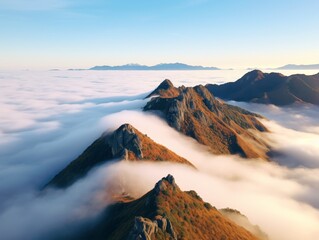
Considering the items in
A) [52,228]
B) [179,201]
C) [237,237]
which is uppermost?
[179,201]

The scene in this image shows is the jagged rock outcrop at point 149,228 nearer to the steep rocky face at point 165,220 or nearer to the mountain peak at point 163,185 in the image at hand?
the steep rocky face at point 165,220

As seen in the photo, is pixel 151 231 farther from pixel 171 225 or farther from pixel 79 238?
pixel 79 238

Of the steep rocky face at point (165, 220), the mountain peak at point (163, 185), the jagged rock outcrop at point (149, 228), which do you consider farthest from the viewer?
the mountain peak at point (163, 185)

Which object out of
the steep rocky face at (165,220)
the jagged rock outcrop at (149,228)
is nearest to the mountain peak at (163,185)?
the steep rocky face at (165,220)

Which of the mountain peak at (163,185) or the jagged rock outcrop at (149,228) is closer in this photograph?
the jagged rock outcrop at (149,228)

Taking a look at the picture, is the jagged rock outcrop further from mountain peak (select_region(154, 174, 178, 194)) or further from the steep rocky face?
mountain peak (select_region(154, 174, 178, 194))

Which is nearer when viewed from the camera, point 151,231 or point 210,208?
point 151,231

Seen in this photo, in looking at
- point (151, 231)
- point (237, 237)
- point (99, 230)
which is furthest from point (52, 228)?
point (237, 237)

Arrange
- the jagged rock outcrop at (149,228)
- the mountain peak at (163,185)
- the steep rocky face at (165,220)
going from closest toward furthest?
the jagged rock outcrop at (149,228), the steep rocky face at (165,220), the mountain peak at (163,185)
